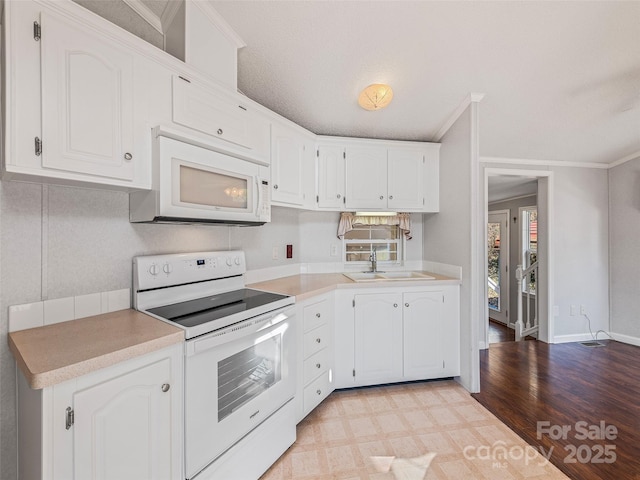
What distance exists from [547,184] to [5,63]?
469 cm

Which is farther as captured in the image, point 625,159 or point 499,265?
point 499,265

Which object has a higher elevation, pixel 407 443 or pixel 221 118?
pixel 221 118

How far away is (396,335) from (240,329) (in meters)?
1.52

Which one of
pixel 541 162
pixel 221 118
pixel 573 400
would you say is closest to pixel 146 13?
pixel 221 118

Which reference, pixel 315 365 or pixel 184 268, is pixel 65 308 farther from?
pixel 315 365

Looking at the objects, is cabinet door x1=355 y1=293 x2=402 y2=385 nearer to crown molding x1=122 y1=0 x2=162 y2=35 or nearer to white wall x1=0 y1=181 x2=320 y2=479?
white wall x1=0 y1=181 x2=320 y2=479

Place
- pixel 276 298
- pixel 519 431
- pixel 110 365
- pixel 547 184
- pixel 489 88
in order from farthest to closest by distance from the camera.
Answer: pixel 547 184
pixel 489 88
pixel 519 431
pixel 276 298
pixel 110 365

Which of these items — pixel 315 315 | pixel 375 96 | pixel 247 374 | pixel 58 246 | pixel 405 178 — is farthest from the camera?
pixel 405 178

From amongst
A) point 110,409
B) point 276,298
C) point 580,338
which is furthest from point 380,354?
point 580,338

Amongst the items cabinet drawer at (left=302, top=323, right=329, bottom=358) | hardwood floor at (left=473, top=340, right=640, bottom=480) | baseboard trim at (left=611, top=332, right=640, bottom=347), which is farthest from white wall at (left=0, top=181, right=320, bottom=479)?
baseboard trim at (left=611, top=332, right=640, bottom=347)

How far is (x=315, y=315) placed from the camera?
81.1 inches

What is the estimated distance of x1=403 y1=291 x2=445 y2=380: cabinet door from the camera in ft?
7.97

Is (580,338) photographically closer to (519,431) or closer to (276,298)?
(519,431)

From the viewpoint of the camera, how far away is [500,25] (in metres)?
1.79
